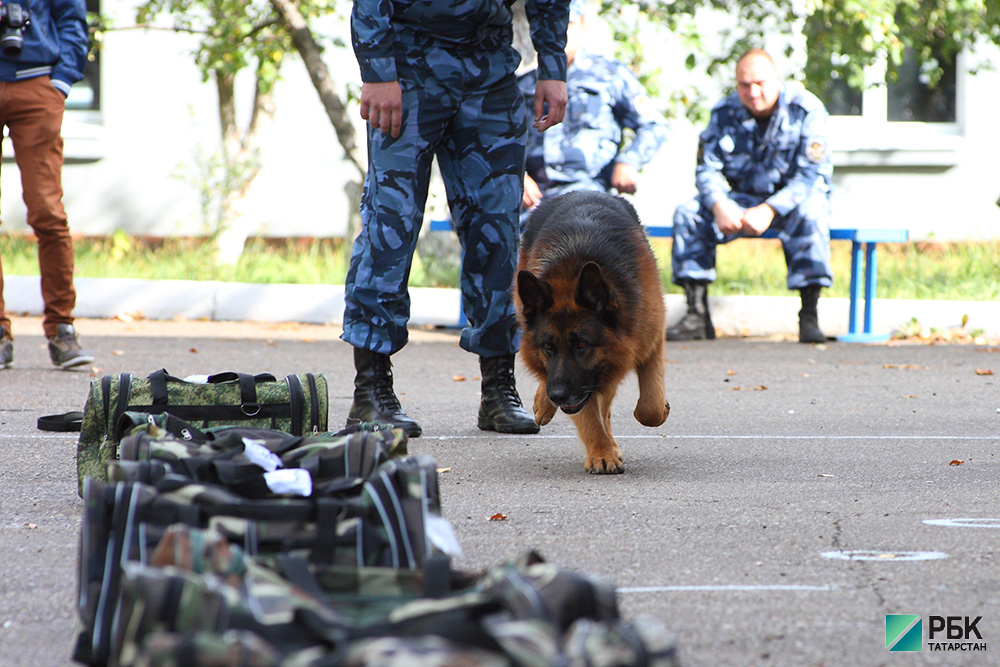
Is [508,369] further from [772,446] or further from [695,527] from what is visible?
[695,527]

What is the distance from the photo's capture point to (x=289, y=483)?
2.46 meters

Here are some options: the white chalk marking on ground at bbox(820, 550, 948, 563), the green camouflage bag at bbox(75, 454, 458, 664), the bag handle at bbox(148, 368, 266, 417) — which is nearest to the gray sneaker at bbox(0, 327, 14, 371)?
the bag handle at bbox(148, 368, 266, 417)

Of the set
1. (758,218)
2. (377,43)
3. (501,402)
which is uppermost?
(377,43)

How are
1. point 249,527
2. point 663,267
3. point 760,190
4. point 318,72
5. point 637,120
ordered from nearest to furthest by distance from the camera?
point 249,527 < point 637,120 < point 760,190 < point 318,72 < point 663,267

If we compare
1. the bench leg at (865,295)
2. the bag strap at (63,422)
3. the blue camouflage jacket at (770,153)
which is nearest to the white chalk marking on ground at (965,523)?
the bag strap at (63,422)

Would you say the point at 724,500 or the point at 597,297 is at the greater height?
the point at 597,297

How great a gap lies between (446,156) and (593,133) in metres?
3.46

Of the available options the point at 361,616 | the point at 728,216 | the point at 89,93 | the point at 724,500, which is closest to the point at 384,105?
the point at 724,500

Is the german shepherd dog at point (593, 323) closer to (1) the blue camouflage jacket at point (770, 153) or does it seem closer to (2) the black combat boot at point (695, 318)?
(2) the black combat boot at point (695, 318)

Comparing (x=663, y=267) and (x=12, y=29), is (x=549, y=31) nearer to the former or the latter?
(x=12, y=29)

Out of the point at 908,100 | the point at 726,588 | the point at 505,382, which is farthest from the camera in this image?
the point at 908,100

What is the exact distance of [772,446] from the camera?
4852 mm

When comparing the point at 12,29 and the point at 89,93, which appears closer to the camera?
the point at 12,29

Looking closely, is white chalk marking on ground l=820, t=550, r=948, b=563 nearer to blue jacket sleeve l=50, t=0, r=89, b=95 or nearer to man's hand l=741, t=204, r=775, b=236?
blue jacket sleeve l=50, t=0, r=89, b=95
